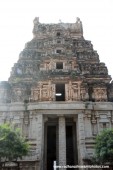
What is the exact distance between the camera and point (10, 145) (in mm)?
13633

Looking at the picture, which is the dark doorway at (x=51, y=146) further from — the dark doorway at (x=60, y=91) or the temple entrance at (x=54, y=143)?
the dark doorway at (x=60, y=91)

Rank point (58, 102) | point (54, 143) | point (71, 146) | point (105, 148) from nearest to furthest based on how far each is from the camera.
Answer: point (105, 148) < point (58, 102) < point (71, 146) < point (54, 143)

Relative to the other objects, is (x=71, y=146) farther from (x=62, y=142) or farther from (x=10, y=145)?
(x=10, y=145)

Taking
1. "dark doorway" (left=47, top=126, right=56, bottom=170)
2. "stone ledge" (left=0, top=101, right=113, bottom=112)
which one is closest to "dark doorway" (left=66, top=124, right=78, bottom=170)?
"dark doorway" (left=47, top=126, right=56, bottom=170)

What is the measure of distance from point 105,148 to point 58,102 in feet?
19.8

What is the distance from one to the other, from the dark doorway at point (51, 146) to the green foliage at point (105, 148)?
5613 millimetres

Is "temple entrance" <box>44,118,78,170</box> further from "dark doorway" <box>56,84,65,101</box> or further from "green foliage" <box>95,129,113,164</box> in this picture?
"green foliage" <box>95,129,113,164</box>

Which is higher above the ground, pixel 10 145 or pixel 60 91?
pixel 60 91

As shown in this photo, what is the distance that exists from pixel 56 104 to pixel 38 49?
7.51 m

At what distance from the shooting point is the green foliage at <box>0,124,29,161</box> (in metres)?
13.4

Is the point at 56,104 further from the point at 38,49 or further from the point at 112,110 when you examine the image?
the point at 38,49

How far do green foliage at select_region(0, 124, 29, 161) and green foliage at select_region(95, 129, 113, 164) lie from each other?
4435 millimetres

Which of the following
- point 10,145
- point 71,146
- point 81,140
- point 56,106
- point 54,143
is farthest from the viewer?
point 54,143

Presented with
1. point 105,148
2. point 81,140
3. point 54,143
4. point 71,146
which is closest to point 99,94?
point 81,140
